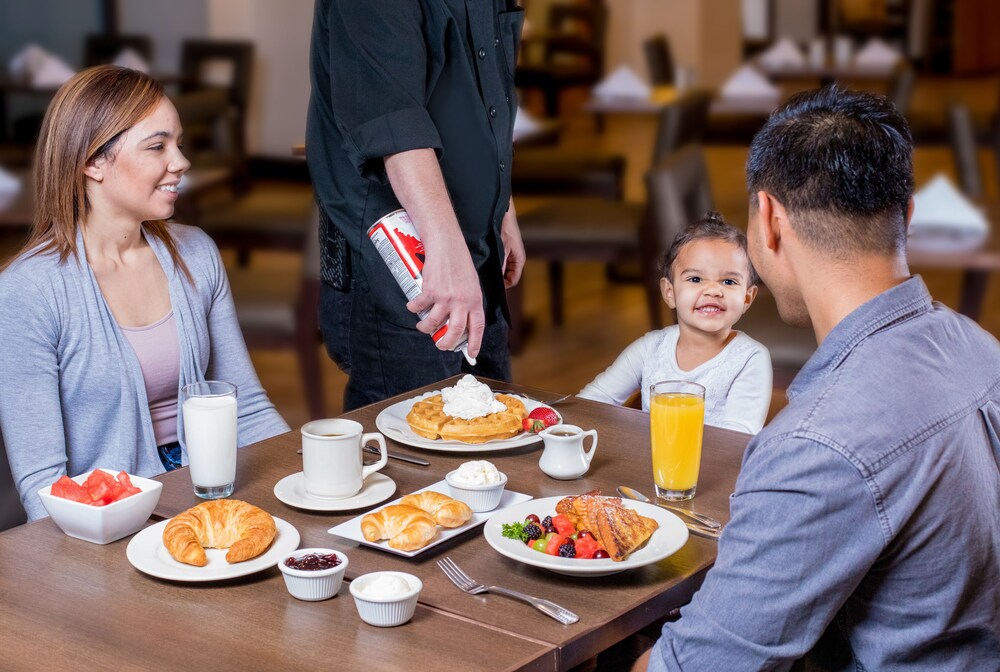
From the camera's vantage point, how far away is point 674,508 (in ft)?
4.88

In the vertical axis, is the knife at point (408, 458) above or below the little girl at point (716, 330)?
below

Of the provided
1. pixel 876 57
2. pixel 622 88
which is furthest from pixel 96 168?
pixel 876 57

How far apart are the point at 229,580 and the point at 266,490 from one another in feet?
0.89

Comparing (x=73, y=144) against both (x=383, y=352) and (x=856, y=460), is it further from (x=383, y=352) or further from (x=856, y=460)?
(x=856, y=460)

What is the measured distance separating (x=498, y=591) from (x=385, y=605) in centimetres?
13

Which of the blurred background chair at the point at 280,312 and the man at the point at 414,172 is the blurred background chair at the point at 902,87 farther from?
the man at the point at 414,172

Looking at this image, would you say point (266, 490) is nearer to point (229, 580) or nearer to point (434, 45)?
point (229, 580)

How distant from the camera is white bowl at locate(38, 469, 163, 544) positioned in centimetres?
136

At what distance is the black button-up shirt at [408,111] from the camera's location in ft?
6.37

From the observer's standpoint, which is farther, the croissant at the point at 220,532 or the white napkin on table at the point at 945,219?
the white napkin on table at the point at 945,219

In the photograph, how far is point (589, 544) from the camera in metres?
1.30

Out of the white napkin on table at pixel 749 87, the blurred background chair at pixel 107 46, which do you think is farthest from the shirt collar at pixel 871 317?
Result: the white napkin on table at pixel 749 87

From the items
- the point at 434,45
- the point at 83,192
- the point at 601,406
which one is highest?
the point at 434,45

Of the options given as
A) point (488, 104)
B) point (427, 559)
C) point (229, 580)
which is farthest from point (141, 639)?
point (488, 104)
